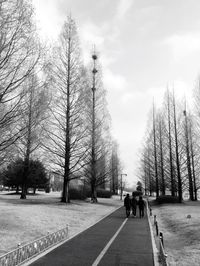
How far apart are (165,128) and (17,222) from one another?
1063 inches

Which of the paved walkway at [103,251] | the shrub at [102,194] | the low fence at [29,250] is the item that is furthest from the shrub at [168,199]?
→ the low fence at [29,250]

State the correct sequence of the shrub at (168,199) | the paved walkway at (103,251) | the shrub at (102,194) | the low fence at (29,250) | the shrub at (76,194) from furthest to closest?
1. the shrub at (102,194)
2. the shrub at (168,199)
3. the shrub at (76,194)
4. the paved walkway at (103,251)
5. the low fence at (29,250)

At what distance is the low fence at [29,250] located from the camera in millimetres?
6477

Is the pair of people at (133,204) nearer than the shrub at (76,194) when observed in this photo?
Yes

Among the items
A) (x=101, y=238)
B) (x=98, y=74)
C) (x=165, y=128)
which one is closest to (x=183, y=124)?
(x=165, y=128)

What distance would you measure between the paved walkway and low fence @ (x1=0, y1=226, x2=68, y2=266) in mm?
348

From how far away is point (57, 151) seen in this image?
24609 millimetres

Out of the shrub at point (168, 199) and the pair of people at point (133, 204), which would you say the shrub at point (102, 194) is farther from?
the pair of people at point (133, 204)

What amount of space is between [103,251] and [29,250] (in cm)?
231

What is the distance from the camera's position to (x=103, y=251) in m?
8.72

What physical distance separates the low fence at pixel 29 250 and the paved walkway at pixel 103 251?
348 millimetres

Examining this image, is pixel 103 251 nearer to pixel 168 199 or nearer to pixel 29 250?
pixel 29 250

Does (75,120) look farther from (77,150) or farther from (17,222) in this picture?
(17,222)

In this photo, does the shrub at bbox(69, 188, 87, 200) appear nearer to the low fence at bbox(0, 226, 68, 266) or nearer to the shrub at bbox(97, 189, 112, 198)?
the shrub at bbox(97, 189, 112, 198)
